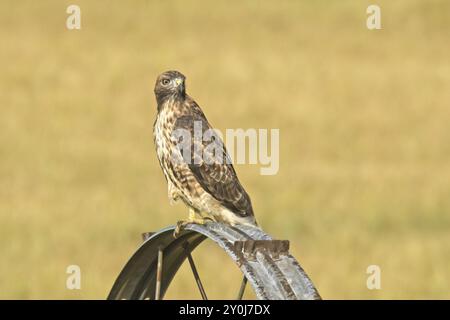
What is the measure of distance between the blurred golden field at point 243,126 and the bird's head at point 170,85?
6132 mm

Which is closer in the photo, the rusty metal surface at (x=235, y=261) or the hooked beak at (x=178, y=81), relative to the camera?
the rusty metal surface at (x=235, y=261)

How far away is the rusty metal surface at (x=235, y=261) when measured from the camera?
5.93 meters

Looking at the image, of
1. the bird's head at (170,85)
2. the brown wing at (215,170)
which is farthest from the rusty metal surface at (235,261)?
the bird's head at (170,85)

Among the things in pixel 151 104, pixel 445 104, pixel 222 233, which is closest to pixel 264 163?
pixel 151 104

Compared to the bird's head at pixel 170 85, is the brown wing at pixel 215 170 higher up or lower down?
lower down

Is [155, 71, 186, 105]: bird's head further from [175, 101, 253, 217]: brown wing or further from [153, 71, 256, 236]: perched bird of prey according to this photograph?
[175, 101, 253, 217]: brown wing

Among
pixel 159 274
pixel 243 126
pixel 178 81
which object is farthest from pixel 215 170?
pixel 243 126

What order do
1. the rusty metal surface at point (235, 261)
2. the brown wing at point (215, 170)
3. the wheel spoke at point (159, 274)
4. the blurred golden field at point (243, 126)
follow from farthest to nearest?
the blurred golden field at point (243, 126) → the brown wing at point (215, 170) → the wheel spoke at point (159, 274) → the rusty metal surface at point (235, 261)

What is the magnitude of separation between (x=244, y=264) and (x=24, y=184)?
16.6 metres

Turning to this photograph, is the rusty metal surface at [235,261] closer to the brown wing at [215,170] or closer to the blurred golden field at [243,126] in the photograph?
the brown wing at [215,170]

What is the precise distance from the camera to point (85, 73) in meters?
33.0

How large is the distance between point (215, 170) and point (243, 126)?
19.5 m

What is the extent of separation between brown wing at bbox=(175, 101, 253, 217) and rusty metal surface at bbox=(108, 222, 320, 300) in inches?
34.2
